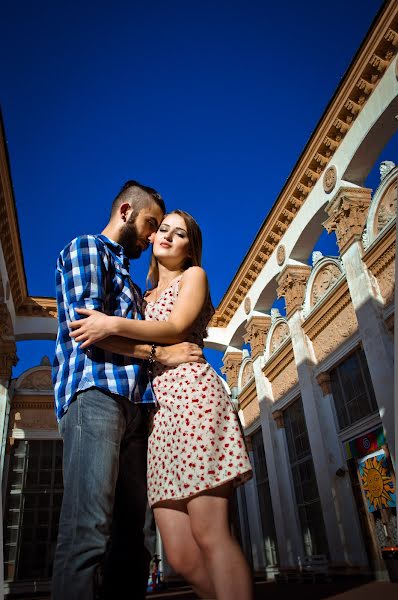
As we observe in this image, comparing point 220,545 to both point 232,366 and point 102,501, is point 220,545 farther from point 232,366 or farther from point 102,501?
point 232,366

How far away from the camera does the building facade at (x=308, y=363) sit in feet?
30.6

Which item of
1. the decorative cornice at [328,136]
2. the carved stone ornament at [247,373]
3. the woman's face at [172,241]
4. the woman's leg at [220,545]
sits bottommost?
the woman's leg at [220,545]

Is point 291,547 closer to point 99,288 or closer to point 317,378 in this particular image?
point 317,378

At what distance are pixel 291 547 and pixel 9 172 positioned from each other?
1185 centimetres

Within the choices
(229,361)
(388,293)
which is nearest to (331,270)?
(388,293)

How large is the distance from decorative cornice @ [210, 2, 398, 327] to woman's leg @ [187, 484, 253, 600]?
394 inches

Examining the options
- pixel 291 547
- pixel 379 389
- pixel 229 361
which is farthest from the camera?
pixel 229 361

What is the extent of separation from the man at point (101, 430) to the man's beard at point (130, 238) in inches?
4.7

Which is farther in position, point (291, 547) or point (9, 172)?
point (291, 547)

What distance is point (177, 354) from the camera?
2018 millimetres

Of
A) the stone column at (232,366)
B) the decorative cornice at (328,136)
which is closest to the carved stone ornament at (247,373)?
the stone column at (232,366)

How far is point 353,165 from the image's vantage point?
34.8 ft

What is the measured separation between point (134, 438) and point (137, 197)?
3.98ft

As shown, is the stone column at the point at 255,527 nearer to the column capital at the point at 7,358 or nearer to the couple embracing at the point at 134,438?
the column capital at the point at 7,358
